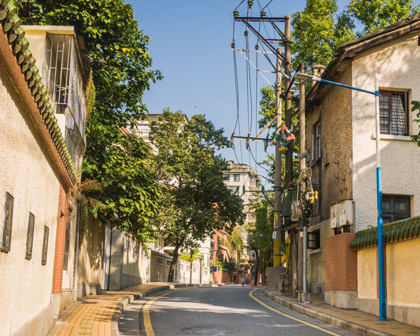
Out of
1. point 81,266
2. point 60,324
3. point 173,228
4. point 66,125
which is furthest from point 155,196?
point 173,228

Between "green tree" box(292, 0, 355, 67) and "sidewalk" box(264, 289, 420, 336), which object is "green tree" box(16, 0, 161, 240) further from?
"green tree" box(292, 0, 355, 67)

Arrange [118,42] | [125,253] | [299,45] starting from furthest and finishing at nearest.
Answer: [299,45] → [125,253] → [118,42]

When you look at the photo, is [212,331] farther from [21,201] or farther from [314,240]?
[314,240]

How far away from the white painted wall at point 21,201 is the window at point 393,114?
11530mm

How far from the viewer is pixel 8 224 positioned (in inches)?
263

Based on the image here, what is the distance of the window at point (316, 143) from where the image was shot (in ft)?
73.7

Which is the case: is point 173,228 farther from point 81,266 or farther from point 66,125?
point 66,125

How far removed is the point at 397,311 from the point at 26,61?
406 inches

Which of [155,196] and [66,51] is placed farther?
[155,196]

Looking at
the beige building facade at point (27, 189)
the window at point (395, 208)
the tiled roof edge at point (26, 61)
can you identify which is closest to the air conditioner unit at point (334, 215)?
the window at point (395, 208)

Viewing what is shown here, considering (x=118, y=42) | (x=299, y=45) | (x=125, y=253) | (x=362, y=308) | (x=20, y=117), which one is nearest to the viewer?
(x=20, y=117)

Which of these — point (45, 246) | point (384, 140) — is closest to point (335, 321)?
point (45, 246)

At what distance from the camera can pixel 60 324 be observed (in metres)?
11.3

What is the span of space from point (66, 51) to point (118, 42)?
6.01 m
